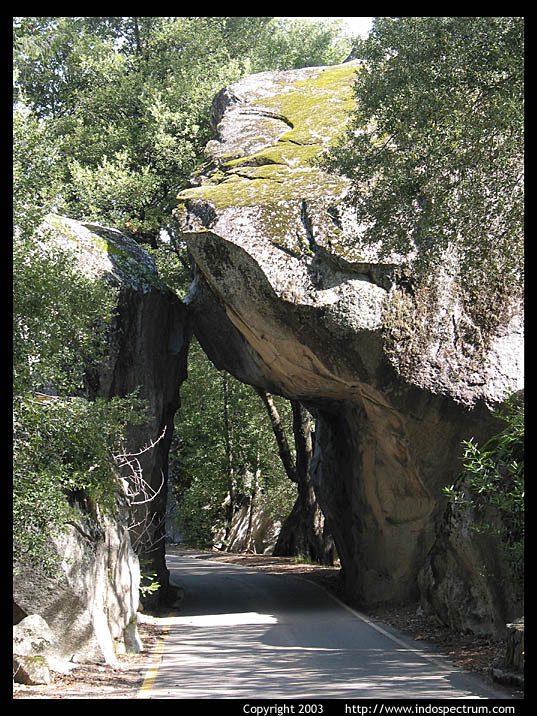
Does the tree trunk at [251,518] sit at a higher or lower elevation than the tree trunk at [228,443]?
lower

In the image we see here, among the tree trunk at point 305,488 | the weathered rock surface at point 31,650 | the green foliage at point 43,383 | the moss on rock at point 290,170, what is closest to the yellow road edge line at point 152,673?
the weathered rock surface at point 31,650

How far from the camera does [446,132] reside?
9.20 meters

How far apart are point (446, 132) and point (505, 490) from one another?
4879 millimetres

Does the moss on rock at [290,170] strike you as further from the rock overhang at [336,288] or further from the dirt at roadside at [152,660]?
the dirt at roadside at [152,660]

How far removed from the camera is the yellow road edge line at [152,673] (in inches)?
338

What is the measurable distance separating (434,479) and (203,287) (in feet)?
22.7

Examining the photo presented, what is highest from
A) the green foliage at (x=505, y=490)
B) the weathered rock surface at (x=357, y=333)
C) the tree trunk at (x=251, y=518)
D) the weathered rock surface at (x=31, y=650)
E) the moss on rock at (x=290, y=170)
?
the moss on rock at (x=290, y=170)

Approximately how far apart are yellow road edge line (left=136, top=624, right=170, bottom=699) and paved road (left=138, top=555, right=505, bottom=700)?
66 mm

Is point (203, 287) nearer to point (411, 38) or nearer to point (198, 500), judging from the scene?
point (411, 38)

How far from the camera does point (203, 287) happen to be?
17.8 m

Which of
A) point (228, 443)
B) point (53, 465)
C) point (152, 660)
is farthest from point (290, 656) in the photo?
point (228, 443)

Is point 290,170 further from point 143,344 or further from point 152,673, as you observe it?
point 152,673

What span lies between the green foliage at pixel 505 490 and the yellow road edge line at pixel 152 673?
4.67m
